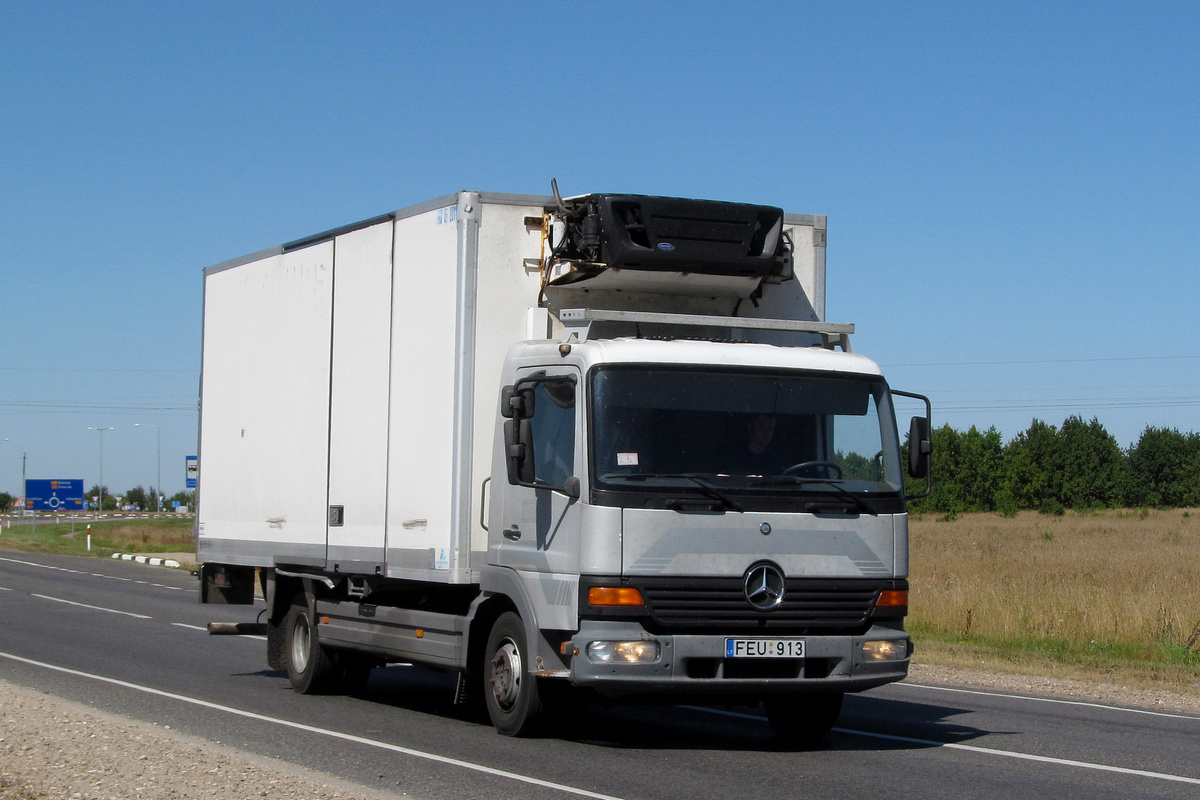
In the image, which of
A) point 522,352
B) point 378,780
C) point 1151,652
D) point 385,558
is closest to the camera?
point 378,780

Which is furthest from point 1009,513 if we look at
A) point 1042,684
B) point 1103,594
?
point 1042,684

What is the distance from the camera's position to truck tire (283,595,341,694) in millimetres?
12234

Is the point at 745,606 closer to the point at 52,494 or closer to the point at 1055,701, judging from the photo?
the point at 1055,701

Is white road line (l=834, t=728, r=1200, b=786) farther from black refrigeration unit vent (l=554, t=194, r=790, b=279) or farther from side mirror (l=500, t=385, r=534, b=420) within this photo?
side mirror (l=500, t=385, r=534, b=420)

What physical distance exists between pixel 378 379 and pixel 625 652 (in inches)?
144

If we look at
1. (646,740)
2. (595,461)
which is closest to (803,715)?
(646,740)

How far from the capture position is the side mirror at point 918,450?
9.05m

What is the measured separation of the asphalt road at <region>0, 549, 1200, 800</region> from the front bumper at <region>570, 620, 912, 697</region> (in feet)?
1.64

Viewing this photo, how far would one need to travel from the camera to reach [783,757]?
895 cm

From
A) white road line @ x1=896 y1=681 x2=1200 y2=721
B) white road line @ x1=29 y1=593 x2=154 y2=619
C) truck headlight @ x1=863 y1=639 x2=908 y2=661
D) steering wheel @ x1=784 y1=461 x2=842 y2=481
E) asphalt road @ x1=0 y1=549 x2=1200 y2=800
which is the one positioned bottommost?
white road line @ x1=29 y1=593 x2=154 y2=619

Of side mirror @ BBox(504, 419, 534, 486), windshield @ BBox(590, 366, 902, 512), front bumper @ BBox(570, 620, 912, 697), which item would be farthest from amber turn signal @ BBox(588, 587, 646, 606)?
side mirror @ BBox(504, 419, 534, 486)

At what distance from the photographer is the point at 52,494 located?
6775cm

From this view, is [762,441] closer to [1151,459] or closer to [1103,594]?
[1103,594]

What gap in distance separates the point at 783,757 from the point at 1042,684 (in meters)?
6.39
